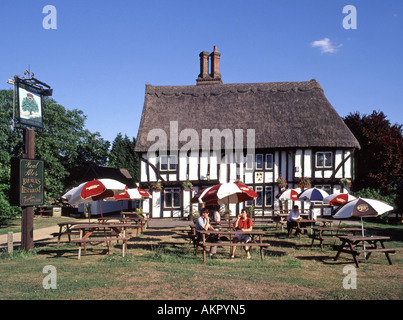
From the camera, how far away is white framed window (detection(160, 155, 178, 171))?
27.5 meters

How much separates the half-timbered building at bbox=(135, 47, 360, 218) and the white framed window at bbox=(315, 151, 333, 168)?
0.07 meters

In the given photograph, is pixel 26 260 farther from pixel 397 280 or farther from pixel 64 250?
pixel 397 280

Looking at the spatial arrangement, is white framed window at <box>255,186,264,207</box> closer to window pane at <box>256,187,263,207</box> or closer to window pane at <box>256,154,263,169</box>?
window pane at <box>256,187,263,207</box>

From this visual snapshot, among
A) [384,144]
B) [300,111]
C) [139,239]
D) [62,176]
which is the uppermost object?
[300,111]

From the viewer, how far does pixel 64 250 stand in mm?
12508

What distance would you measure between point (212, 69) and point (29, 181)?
24.9 m

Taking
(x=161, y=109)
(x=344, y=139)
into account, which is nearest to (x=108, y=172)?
(x=161, y=109)

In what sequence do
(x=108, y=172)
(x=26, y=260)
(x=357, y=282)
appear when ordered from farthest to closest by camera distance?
(x=108, y=172) < (x=26, y=260) < (x=357, y=282)

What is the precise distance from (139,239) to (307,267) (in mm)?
7627

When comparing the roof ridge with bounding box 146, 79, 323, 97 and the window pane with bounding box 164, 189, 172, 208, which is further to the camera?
the roof ridge with bounding box 146, 79, 323, 97

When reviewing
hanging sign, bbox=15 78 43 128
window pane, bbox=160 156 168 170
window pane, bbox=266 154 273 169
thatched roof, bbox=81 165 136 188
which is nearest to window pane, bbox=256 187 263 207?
window pane, bbox=266 154 273 169

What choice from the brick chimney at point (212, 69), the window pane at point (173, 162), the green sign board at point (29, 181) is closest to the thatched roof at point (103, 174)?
the window pane at point (173, 162)

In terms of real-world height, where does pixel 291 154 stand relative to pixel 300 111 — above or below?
below
